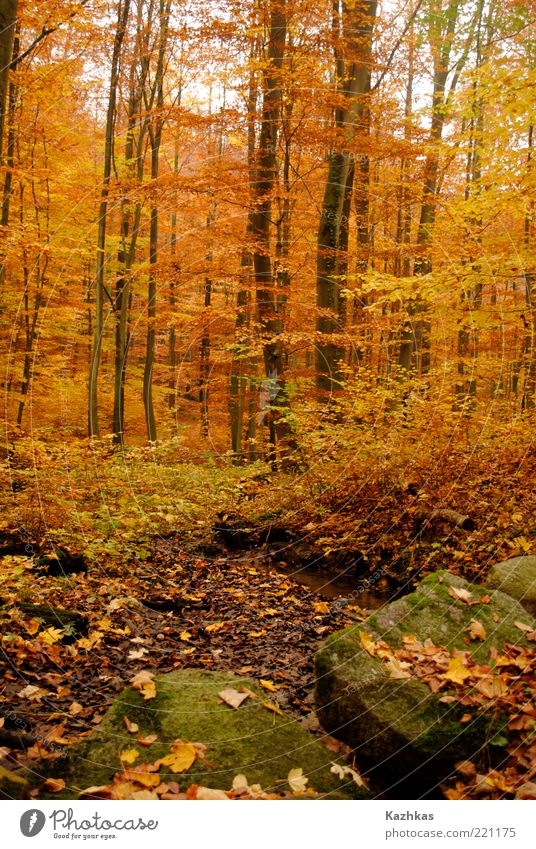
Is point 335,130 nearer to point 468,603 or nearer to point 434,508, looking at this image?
point 434,508

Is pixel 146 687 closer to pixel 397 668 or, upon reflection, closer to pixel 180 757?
pixel 180 757

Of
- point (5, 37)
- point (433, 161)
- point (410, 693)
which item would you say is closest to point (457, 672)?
point (410, 693)

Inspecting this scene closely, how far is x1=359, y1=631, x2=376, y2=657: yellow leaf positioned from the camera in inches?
153

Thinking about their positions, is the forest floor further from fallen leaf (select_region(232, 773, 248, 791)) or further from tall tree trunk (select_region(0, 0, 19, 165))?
tall tree trunk (select_region(0, 0, 19, 165))

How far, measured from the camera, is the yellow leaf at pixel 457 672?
3500mm

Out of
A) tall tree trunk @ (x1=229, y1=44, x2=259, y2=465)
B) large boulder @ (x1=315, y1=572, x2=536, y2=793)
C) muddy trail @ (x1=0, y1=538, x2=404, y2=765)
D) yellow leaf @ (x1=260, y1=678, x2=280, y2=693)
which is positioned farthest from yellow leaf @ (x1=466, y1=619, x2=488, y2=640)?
tall tree trunk @ (x1=229, y1=44, x2=259, y2=465)

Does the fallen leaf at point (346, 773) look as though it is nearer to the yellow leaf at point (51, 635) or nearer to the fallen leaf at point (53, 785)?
the fallen leaf at point (53, 785)

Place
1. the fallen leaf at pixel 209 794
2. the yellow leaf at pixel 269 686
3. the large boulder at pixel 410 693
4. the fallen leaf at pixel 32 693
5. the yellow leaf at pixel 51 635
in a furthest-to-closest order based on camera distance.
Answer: the yellow leaf at pixel 51 635 → the yellow leaf at pixel 269 686 → the fallen leaf at pixel 32 693 → the large boulder at pixel 410 693 → the fallen leaf at pixel 209 794

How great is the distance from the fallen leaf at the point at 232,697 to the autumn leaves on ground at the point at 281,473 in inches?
0.9

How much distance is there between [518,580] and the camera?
504 centimetres

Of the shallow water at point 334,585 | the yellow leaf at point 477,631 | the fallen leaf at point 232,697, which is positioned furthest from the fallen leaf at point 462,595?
the shallow water at point 334,585

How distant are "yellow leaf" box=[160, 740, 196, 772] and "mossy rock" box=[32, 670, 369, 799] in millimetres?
35

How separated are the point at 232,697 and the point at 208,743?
408mm

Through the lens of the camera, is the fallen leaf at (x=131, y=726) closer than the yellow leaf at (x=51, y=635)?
Yes
